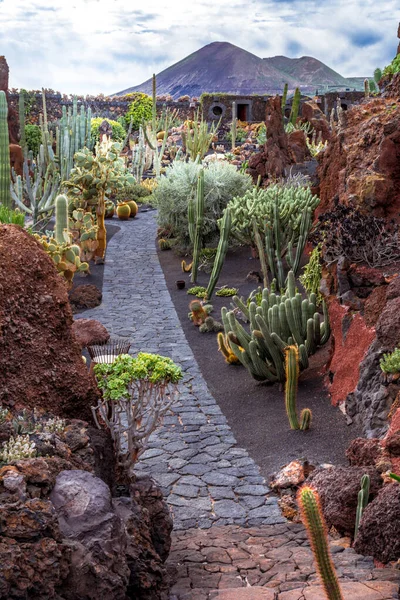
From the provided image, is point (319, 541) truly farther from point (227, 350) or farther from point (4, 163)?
point (4, 163)

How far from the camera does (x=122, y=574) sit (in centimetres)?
347

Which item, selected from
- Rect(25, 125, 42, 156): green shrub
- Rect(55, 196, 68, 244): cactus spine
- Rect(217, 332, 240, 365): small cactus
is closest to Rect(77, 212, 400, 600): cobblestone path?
Rect(217, 332, 240, 365): small cactus

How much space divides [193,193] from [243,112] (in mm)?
31774

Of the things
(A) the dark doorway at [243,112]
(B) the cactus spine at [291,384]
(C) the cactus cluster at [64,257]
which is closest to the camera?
(B) the cactus spine at [291,384]

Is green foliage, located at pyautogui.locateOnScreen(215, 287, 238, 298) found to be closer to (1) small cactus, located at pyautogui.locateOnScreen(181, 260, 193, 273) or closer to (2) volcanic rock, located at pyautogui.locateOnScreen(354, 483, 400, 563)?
(1) small cactus, located at pyautogui.locateOnScreen(181, 260, 193, 273)

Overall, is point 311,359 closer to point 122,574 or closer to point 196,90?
point 122,574

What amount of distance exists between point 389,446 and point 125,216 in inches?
679

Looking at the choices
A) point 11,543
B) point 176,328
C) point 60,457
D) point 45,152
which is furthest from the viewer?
point 45,152

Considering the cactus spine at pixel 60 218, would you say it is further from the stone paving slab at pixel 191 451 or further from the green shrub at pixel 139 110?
the green shrub at pixel 139 110

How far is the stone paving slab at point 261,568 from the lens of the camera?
12.3 feet

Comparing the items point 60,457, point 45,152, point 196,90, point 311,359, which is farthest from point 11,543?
point 196,90

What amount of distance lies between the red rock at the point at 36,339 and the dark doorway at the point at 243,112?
4222 centimetres

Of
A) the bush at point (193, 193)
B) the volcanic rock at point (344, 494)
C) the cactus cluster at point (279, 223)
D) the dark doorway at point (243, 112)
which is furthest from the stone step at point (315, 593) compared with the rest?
the dark doorway at point (243, 112)

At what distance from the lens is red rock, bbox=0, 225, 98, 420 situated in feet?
16.1
